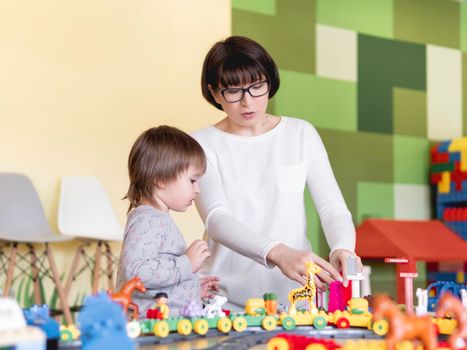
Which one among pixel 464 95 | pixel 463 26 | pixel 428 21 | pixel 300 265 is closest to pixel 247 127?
pixel 300 265

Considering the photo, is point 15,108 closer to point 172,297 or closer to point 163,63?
point 163,63

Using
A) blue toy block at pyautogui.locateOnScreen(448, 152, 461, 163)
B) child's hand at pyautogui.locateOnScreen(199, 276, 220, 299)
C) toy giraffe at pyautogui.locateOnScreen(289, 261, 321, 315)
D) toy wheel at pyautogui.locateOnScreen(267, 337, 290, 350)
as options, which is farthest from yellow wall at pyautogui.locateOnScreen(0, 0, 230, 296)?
toy wheel at pyautogui.locateOnScreen(267, 337, 290, 350)

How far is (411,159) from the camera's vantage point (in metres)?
5.35

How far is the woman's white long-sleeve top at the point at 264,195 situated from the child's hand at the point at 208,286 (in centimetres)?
11

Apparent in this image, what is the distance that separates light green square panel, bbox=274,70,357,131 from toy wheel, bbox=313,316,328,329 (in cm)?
349

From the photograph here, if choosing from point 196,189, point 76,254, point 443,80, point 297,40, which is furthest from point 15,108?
point 443,80

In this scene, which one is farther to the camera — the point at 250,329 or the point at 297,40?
the point at 297,40

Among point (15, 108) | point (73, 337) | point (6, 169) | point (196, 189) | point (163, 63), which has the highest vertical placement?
point (163, 63)

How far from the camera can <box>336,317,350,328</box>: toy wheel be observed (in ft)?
4.13

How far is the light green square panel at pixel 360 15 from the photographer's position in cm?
503

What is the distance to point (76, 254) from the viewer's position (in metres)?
4.12

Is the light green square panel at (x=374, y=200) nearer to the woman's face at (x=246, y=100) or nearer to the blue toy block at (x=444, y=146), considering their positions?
the blue toy block at (x=444, y=146)

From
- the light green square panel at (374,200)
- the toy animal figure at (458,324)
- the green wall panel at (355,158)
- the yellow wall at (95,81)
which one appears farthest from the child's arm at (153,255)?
the light green square panel at (374,200)

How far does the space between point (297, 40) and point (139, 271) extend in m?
3.65
